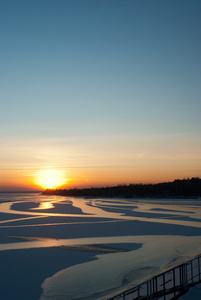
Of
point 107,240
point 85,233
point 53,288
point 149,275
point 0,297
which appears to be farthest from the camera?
point 85,233

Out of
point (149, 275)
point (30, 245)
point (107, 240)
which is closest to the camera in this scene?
point (149, 275)

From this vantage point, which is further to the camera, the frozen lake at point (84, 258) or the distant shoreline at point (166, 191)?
the distant shoreline at point (166, 191)

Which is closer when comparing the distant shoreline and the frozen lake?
the frozen lake

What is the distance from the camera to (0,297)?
7.84 m

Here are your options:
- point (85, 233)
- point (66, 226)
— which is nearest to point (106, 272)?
point (85, 233)

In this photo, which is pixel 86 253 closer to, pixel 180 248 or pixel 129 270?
pixel 129 270

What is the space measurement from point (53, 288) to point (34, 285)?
61 cm

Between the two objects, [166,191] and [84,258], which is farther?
[166,191]

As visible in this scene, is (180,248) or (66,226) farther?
(66,226)

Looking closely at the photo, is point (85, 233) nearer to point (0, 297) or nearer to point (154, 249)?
point (154, 249)

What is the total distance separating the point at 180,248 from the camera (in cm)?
1316

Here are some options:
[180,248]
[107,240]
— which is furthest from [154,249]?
[107,240]

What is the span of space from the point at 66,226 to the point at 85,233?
139 inches

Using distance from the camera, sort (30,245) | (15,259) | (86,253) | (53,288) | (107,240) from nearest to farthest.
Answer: (53,288) < (15,259) < (86,253) < (30,245) < (107,240)
